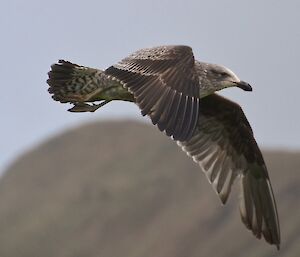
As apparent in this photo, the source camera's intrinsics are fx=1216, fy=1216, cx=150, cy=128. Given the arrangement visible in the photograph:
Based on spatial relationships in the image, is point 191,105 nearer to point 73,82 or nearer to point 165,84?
point 165,84

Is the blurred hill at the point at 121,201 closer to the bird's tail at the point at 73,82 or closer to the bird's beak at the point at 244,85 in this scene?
the bird's beak at the point at 244,85

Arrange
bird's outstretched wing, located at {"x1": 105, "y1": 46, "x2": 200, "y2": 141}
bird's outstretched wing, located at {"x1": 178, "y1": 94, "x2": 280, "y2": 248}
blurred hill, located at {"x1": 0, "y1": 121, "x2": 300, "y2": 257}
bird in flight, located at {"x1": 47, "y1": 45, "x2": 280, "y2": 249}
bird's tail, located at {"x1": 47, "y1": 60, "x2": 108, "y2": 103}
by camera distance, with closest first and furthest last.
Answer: bird's outstretched wing, located at {"x1": 105, "y1": 46, "x2": 200, "y2": 141} → bird in flight, located at {"x1": 47, "y1": 45, "x2": 280, "y2": 249} → bird's tail, located at {"x1": 47, "y1": 60, "x2": 108, "y2": 103} → bird's outstretched wing, located at {"x1": 178, "y1": 94, "x2": 280, "y2": 248} → blurred hill, located at {"x1": 0, "y1": 121, "x2": 300, "y2": 257}

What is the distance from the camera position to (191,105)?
1269cm

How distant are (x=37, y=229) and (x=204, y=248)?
6311 millimetres

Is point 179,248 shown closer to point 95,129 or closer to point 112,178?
point 112,178

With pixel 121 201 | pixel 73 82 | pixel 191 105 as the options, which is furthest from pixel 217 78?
pixel 121 201

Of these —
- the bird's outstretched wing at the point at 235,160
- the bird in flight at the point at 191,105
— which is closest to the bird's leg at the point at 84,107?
the bird in flight at the point at 191,105

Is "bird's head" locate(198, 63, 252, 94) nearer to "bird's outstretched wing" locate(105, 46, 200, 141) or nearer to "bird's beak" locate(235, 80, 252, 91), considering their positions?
"bird's beak" locate(235, 80, 252, 91)

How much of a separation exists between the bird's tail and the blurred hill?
18.2 metres

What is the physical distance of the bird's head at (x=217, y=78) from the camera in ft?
46.1

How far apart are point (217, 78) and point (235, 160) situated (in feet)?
8.07

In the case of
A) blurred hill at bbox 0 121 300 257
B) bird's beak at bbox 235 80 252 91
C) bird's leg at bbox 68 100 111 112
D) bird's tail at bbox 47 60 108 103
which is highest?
bird's tail at bbox 47 60 108 103

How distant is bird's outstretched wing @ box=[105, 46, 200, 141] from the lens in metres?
12.4

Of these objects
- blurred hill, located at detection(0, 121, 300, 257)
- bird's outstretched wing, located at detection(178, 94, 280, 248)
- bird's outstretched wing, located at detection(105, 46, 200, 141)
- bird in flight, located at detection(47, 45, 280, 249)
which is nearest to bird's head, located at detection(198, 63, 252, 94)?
bird in flight, located at detection(47, 45, 280, 249)
